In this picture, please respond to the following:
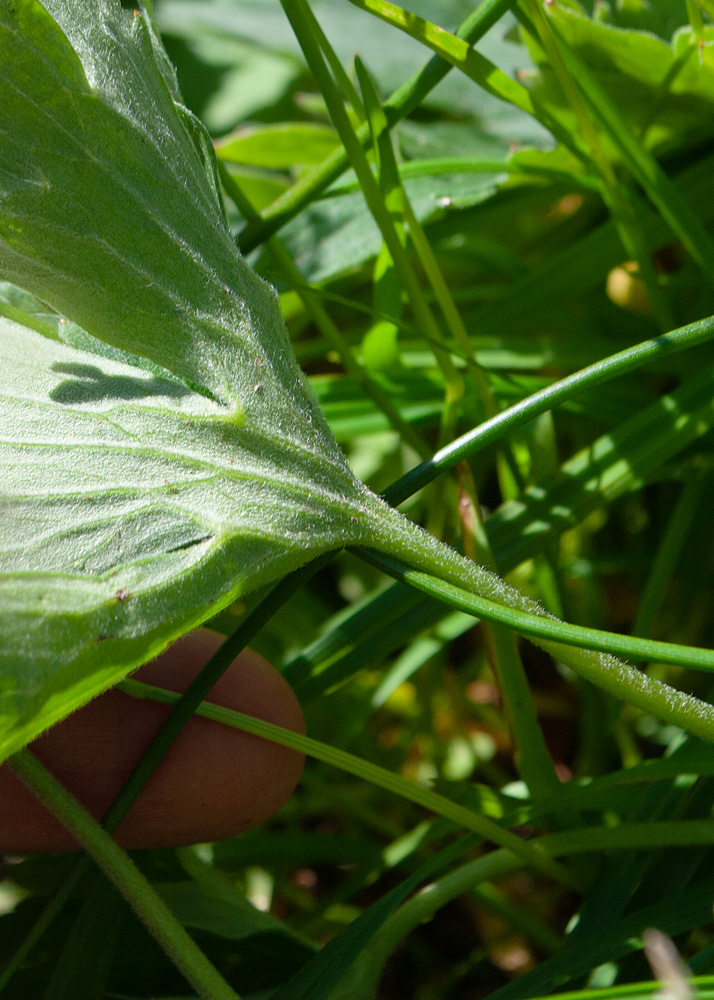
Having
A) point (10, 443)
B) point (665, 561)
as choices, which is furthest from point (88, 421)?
point (665, 561)

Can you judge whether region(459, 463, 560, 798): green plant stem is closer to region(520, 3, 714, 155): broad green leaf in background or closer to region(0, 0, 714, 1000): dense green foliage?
region(0, 0, 714, 1000): dense green foliage

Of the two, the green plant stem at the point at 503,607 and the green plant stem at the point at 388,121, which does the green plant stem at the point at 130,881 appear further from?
the green plant stem at the point at 388,121

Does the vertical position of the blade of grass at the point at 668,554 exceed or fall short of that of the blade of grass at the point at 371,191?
it falls short

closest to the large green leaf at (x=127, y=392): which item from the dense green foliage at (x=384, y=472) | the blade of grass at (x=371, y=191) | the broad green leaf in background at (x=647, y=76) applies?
the dense green foliage at (x=384, y=472)

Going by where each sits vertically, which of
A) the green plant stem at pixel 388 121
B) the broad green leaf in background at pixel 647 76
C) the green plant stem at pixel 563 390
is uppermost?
the broad green leaf in background at pixel 647 76

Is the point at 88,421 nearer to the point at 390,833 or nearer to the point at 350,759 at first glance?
the point at 350,759

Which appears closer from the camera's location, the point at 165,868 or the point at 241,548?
the point at 241,548

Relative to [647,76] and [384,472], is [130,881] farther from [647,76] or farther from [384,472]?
[647,76]
